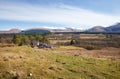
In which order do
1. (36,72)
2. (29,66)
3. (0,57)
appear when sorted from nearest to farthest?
(36,72) < (29,66) < (0,57)

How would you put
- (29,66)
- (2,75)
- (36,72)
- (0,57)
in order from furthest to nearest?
(0,57), (29,66), (36,72), (2,75)

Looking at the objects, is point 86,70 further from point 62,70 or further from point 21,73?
point 21,73

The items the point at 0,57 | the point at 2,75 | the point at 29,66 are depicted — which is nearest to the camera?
the point at 2,75

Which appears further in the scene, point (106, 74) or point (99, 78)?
point (106, 74)

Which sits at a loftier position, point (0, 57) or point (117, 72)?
point (0, 57)

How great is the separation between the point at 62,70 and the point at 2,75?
7.99 m

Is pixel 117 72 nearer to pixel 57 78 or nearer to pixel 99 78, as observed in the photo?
pixel 99 78

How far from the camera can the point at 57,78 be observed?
1025 inches

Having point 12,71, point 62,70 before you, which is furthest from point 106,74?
point 12,71

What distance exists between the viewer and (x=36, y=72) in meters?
27.0

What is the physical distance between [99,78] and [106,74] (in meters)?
2.51

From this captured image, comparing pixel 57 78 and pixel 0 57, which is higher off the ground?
pixel 0 57

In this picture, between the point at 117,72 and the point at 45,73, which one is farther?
the point at 117,72

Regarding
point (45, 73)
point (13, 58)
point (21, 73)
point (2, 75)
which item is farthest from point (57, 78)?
point (13, 58)
